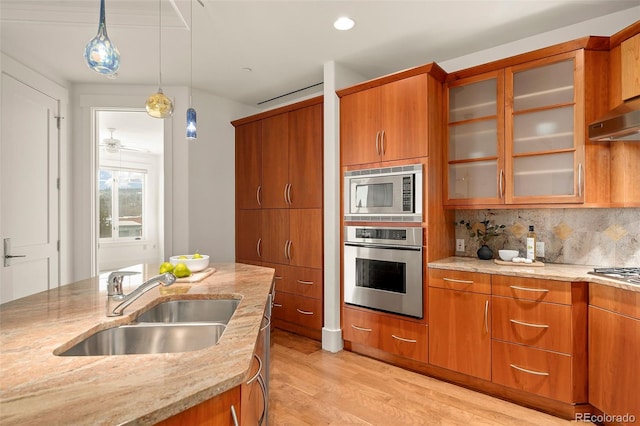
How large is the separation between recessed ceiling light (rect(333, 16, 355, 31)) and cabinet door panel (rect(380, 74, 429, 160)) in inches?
23.0

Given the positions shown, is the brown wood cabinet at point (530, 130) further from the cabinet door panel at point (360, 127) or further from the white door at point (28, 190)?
Result: the white door at point (28, 190)

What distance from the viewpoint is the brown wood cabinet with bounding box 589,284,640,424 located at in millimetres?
1809

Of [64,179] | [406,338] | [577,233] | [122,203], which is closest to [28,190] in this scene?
[64,179]

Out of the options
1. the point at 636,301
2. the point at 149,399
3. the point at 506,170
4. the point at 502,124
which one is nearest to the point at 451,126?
the point at 502,124

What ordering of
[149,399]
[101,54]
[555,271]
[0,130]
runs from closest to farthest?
[149,399] → [101,54] → [555,271] → [0,130]

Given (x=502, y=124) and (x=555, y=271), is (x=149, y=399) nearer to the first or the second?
(x=555, y=271)

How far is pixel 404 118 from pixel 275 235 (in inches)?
72.7

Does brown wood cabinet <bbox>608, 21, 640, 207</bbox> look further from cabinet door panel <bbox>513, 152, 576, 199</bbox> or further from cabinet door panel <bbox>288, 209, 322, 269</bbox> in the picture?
cabinet door panel <bbox>288, 209, 322, 269</bbox>

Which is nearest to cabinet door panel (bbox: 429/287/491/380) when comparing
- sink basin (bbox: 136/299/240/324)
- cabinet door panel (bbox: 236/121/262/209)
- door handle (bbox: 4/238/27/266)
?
sink basin (bbox: 136/299/240/324)

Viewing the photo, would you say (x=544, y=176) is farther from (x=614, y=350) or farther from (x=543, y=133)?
(x=614, y=350)

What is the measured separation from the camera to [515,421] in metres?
2.07

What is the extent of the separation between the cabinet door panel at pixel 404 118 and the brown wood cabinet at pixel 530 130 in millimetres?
319

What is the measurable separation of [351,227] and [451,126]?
1.21m

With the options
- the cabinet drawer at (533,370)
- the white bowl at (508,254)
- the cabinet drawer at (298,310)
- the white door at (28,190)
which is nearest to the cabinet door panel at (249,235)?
the cabinet drawer at (298,310)
